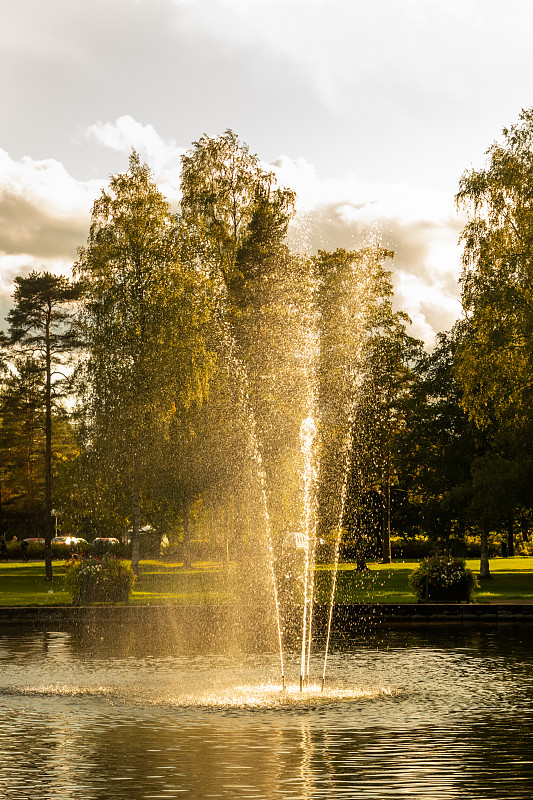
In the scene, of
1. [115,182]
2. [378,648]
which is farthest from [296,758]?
[115,182]

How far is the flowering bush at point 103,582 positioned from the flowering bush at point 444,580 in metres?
8.23

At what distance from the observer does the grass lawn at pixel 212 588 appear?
1259 inches

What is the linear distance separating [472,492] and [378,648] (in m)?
26.5

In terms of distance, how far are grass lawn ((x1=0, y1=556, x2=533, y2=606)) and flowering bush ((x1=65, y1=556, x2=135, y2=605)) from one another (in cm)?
81

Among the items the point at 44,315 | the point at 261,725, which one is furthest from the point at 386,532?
the point at 261,725

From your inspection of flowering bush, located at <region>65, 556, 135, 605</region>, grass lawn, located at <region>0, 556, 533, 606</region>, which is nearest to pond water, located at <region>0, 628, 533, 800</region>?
flowering bush, located at <region>65, 556, 135, 605</region>

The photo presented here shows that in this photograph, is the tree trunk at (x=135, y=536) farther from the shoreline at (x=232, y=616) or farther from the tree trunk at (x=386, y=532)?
the tree trunk at (x=386, y=532)

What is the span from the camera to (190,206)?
48.7 m

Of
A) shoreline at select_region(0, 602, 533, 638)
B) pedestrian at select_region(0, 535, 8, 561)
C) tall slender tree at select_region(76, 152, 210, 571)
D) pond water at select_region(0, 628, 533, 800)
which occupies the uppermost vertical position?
tall slender tree at select_region(76, 152, 210, 571)

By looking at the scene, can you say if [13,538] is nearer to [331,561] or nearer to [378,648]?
[331,561]

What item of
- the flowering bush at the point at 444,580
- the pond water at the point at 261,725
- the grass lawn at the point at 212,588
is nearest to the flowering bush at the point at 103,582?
the grass lawn at the point at 212,588

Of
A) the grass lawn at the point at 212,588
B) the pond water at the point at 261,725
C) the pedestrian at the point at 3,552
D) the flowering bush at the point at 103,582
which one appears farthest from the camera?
the pedestrian at the point at 3,552

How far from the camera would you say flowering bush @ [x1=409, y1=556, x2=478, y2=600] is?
1145 inches

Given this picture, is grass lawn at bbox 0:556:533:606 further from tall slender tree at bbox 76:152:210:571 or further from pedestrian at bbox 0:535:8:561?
pedestrian at bbox 0:535:8:561
